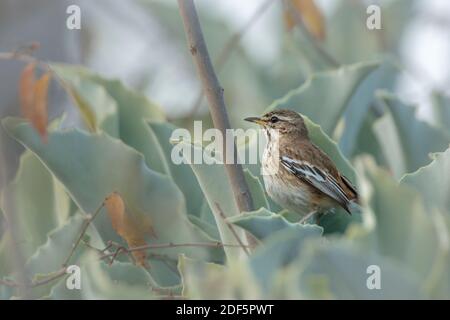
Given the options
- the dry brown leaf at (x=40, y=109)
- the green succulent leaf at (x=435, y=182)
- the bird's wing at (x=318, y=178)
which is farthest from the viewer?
the bird's wing at (x=318, y=178)

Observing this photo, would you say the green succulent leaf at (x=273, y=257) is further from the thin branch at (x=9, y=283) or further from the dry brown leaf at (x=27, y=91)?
the dry brown leaf at (x=27, y=91)

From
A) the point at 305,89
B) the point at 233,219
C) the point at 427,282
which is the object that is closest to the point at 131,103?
the point at 305,89

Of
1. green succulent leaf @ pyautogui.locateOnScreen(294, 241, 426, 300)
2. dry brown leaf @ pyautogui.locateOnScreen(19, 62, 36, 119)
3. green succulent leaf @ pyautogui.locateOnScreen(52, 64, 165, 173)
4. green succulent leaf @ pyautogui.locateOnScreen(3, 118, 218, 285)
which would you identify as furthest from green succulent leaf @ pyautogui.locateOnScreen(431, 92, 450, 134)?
green succulent leaf @ pyautogui.locateOnScreen(294, 241, 426, 300)

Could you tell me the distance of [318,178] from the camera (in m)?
3.73

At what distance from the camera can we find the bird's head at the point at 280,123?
371 centimetres

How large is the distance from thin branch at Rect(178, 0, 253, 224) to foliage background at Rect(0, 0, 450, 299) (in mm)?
104

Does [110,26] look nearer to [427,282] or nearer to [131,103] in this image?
[131,103]

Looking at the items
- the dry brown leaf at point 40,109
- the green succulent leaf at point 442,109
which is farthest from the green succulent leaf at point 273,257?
the green succulent leaf at point 442,109

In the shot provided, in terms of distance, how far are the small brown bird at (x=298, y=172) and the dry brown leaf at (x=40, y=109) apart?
3.24 ft

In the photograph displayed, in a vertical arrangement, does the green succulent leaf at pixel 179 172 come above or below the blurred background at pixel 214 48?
A: below

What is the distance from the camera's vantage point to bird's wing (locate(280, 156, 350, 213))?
348 centimetres

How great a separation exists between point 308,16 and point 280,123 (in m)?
0.46

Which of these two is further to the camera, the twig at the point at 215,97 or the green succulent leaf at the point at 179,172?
the green succulent leaf at the point at 179,172

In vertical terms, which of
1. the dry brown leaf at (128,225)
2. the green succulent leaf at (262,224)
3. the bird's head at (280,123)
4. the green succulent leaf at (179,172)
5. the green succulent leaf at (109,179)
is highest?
the bird's head at (280,123)
